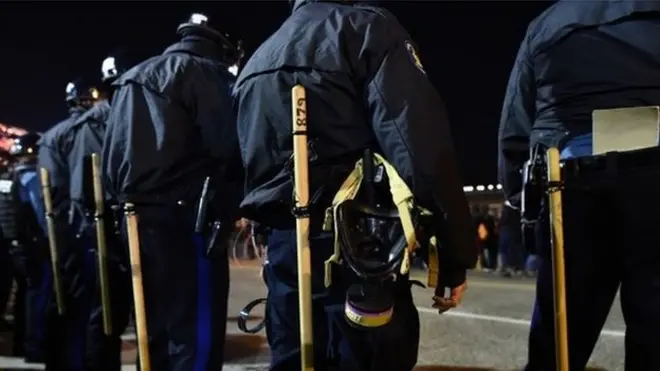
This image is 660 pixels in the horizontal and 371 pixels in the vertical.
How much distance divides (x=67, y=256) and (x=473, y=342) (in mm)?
3122

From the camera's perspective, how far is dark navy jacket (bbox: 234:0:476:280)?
293 cm

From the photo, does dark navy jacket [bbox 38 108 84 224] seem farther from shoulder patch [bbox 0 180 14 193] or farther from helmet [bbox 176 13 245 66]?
helmet [bbox 176 13 245 66]

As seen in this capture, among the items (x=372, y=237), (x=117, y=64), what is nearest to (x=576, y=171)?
(x=372, y=237)

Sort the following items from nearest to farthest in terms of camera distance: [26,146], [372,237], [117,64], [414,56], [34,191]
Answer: [372,237] < [414,56] < [117,64] < [34,191] < [26,146]

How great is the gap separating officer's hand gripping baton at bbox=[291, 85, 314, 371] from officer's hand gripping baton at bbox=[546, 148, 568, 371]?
1.01 meters

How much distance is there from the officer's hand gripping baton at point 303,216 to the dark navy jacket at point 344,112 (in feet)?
0.32

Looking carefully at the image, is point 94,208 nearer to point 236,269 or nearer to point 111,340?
point 111,340

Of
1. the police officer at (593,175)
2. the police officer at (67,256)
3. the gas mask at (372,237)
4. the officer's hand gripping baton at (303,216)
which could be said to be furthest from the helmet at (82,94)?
the gas mask at (372,237)

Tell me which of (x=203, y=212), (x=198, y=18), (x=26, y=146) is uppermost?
(x=198, y=18)

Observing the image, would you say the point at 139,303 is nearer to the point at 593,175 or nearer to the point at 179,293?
the point at 179,293

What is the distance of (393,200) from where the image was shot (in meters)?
2.98

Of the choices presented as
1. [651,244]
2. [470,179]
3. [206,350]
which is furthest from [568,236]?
[470,179]

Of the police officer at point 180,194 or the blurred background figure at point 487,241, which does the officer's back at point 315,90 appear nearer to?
the police officer at point 180,194

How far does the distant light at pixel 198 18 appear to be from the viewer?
15.1 feet
